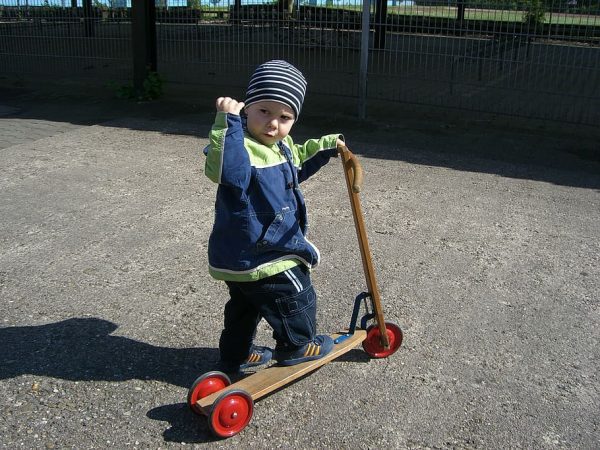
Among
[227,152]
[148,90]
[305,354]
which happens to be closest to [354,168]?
[227,152]

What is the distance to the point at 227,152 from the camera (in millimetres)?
2566

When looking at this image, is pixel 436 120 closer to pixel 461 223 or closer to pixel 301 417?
pixel 461 223

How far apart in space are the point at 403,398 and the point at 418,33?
656 centimetres

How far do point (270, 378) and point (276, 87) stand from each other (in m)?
1.24

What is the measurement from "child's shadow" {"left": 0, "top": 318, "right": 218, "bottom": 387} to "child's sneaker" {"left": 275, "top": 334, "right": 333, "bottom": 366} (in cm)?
44

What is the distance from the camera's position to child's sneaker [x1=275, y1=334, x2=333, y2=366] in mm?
3027

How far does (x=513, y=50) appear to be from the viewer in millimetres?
8219

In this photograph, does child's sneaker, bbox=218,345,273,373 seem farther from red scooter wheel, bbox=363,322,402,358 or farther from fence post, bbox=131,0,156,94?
fence post, bbox=131,0,156,94

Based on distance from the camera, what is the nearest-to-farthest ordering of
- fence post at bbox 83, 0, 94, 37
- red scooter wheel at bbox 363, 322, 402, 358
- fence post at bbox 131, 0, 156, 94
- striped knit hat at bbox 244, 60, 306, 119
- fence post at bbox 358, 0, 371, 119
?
striped knit hat at bbox 244, 60, 306, 119 < red scooter wheel at bbox 363, 322, 402, 358 < fence post at bbox 358, 0, 371, 119 < fence post at bbox 131, 0, 156, 94 < fence post at bbox 83, 0, 94, 37

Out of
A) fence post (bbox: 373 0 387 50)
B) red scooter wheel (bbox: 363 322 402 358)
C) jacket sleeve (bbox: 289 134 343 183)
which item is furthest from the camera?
fence post (bbox: 373 0 387 50)

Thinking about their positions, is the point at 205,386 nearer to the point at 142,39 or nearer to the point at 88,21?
the point at 142,39

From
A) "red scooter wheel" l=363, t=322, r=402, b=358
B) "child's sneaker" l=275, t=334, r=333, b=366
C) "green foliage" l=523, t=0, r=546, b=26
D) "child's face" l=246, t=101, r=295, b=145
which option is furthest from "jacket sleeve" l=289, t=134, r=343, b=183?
"green foliage" l=523, t=0, r=546, b=26

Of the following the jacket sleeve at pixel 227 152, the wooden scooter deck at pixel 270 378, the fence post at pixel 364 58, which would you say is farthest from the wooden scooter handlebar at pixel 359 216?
the fence post at pixel 364 58

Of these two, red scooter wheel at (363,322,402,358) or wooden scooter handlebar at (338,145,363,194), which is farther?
red scooter wheel at (363,322,402,358)
